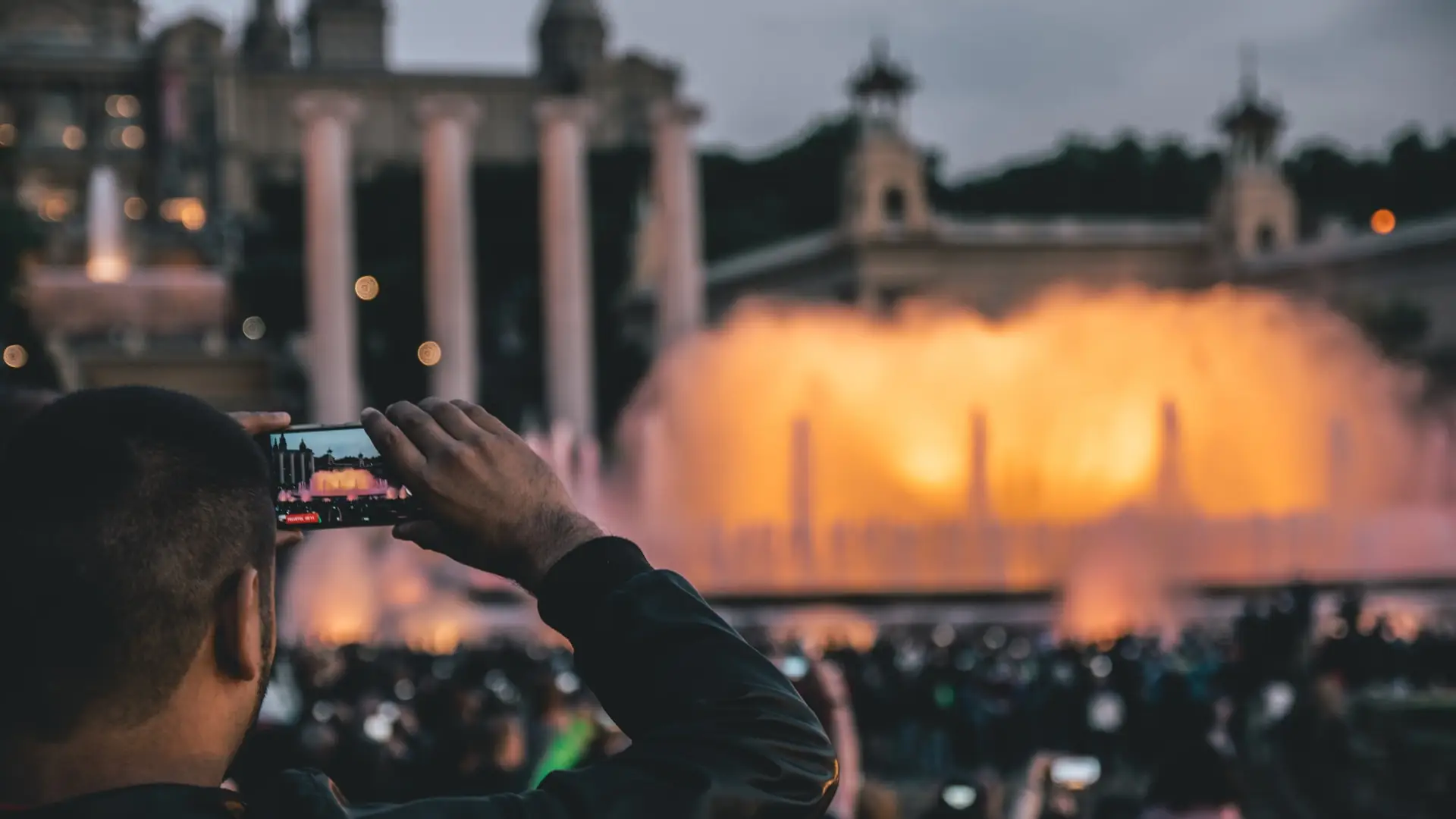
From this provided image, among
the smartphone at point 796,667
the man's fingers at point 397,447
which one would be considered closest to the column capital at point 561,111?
the smartphone at point 796,667

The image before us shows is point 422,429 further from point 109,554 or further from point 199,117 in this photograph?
point 199,117

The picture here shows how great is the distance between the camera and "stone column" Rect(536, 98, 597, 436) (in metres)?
62.2

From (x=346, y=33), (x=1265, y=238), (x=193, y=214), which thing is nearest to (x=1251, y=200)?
(x=1265, y=238)

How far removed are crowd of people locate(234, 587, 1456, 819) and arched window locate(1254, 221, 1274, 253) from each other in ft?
176

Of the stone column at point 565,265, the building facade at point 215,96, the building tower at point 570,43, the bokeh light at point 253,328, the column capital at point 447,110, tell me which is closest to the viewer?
the column capital at point 447,110

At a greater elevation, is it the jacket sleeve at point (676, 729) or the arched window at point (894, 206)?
the arched window at point (894, 206)

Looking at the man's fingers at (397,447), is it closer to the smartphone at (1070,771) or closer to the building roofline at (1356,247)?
the smartphone at (1070,771)

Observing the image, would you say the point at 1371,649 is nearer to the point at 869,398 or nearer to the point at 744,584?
the point at 744,584

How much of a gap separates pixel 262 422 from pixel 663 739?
668 millimetres

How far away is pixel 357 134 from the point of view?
135 meters

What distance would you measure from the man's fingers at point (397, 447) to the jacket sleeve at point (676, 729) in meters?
0.26

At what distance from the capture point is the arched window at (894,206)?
84.4m

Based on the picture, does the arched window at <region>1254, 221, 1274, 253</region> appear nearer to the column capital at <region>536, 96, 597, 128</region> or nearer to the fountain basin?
the column capital at <region>536, 96, 597, 128</region>

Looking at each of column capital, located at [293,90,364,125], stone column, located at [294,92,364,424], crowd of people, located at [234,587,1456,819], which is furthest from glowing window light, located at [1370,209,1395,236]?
crowd of people, located at [234,587,1456,819]
